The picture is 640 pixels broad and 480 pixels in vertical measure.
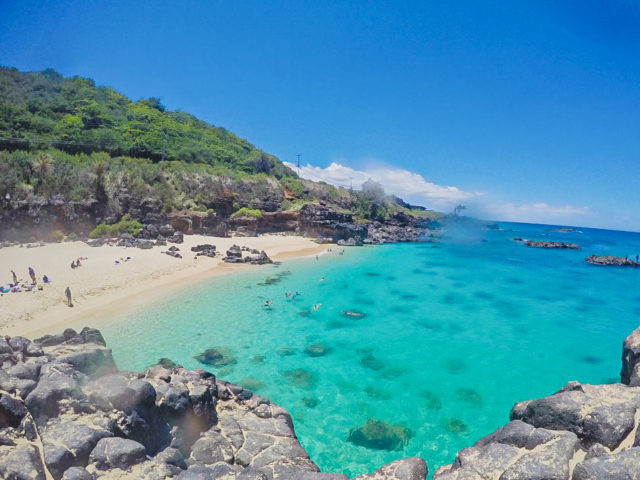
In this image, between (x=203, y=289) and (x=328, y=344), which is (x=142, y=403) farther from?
(x=203, y=289)

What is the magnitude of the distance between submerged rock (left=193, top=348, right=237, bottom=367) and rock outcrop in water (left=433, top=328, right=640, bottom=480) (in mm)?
11823

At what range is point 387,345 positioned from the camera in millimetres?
18750

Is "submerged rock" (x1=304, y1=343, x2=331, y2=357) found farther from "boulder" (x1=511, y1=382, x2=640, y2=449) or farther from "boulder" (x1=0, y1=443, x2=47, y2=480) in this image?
"boulder" (x1=0, y1=443, x2=47, y2=480)

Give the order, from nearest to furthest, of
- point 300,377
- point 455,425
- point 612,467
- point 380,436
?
point 612,467 → point 380,436 → point 455,425 → point 300,377

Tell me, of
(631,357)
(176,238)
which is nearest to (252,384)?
(631,357)

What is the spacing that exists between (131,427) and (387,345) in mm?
14067

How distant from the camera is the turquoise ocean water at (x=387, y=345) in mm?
12273

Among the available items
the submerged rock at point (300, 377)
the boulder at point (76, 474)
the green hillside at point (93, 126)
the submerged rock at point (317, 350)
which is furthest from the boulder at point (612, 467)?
the green hillside at point (93, 126)

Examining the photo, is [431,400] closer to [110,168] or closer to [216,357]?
[216,357]

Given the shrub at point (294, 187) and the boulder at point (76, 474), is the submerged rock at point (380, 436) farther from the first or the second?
the shrub at point (294, 187)

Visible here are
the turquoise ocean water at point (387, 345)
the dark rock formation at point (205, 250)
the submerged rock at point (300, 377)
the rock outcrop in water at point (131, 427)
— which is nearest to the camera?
the rock outcrop in water at point (131, 427)

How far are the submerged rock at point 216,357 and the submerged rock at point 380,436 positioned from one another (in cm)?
703

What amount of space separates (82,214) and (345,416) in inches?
1517

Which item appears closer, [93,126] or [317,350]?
[317,350]
